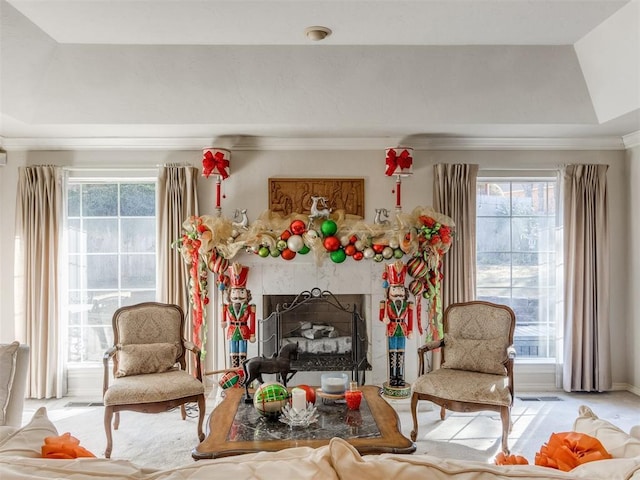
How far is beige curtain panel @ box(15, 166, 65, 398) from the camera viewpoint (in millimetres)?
4438

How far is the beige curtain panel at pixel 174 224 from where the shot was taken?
4488mm

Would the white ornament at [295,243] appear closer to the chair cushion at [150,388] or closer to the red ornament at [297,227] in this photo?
the red ornament at [297,227]

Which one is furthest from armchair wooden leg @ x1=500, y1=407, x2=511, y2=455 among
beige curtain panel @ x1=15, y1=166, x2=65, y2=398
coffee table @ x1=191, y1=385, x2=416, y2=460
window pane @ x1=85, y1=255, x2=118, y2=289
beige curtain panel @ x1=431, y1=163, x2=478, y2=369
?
beige curtain panel @ x1=15, y1=166, x2=65, y2=398

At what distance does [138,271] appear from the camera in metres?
4.68

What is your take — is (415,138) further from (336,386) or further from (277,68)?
(336,386)

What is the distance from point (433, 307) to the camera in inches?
175

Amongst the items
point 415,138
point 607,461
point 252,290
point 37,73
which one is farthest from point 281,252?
point 607,461

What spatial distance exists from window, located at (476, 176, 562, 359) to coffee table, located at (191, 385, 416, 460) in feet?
7.54

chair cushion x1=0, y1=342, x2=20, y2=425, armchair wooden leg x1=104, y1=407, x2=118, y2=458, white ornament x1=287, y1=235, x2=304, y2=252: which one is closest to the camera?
chair cushion x1=0, y1=342, x2=20, y2=425

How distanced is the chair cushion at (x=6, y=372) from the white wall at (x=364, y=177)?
236 cm

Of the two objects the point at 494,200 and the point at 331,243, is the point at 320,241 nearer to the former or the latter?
the point at 331,243

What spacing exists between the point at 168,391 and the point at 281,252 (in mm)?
1487

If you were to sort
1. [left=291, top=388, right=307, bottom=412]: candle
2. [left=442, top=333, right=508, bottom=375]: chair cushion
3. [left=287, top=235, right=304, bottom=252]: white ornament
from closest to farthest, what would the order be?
[left=291, top=388, right=307, bottom=412]: candle
[left=442, top=333, right=508, bottom=375]: chair cushion
[left=287, top=235, right=304, bottom=252]: white ornament

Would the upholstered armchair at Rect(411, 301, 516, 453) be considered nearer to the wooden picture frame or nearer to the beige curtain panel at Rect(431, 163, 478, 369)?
the beige curtain panel at Rect(431, 163, 478, 369)
